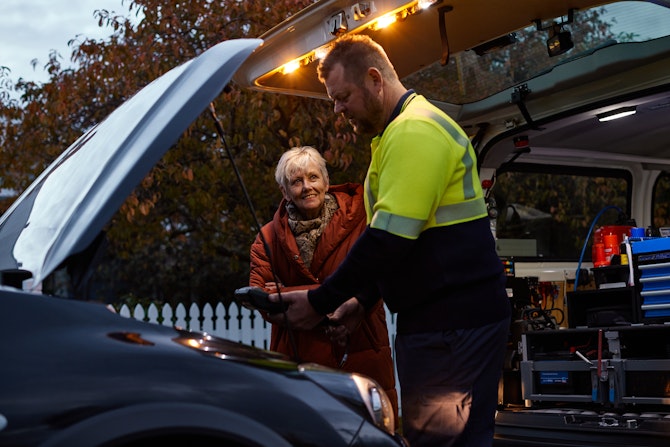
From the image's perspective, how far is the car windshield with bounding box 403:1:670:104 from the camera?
5.33 metres

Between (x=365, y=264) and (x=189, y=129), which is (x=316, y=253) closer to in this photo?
(x=365, y=264)

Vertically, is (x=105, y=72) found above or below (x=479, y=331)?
above

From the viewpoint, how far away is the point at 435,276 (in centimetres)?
340

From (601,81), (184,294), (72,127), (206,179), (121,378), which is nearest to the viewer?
(121,378)

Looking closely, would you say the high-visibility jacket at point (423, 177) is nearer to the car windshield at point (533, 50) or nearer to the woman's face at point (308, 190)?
the woman's face at point (308, 190)

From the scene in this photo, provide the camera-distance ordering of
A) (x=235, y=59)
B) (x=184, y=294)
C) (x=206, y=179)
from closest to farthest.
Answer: (x=235, y=59)
(x=206, y=179)
(x=184, y=294)

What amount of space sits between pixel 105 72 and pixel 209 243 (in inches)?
113

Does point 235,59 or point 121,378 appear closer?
point 121,378

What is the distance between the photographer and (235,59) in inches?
112

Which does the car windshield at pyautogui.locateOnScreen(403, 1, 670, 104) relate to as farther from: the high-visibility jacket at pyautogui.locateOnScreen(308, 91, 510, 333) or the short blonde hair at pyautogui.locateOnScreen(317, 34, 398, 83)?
the high-visibility jacket at pyautogui.locateOnScreen(308, 91, 510, 333)

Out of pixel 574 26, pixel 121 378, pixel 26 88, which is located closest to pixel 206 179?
pixel 26 88

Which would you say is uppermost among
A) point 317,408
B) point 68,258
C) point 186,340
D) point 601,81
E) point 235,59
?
point 601,81

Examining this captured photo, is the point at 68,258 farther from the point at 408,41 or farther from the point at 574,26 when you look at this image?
the point at 574,26

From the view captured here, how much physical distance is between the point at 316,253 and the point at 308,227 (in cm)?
14
